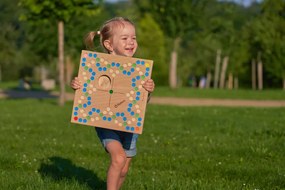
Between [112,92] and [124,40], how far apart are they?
0.51 meters

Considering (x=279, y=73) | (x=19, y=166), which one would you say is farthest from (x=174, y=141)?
(x=279, y=73)

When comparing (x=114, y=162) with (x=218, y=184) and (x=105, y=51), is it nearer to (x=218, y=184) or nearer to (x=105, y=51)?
(x=105, y=51)

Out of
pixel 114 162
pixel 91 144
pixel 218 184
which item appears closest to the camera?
pixel 114 162

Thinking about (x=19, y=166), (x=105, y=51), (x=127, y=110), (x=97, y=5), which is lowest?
(x=19, y=166)

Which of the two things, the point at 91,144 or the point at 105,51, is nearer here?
the point at 105,51

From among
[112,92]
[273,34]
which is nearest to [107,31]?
[112,92]

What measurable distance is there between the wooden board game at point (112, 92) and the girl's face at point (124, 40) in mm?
148

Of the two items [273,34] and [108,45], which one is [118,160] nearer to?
[108,45]

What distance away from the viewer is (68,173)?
23.3 ft

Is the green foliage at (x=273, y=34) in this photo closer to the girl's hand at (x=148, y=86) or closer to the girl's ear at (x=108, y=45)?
the girl's ear at (x=108, y=45)

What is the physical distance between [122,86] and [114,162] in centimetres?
71

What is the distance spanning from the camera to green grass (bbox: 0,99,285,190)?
644cm

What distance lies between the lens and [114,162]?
4.98 m

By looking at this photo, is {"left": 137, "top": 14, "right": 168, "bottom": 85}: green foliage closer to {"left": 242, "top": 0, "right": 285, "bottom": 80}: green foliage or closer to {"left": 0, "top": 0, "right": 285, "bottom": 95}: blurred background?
{"left": 0, "top": 0, "right": 285, "bottom": 95}: blurred background
